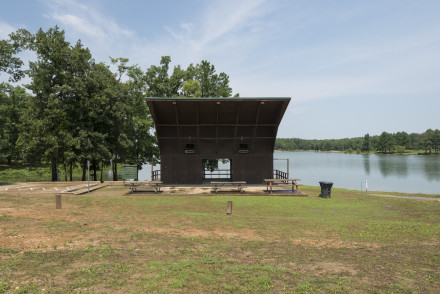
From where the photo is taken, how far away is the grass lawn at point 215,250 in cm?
522

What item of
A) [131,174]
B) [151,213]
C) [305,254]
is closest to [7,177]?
[131,174]

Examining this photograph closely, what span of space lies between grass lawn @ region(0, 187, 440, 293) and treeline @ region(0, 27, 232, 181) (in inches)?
643

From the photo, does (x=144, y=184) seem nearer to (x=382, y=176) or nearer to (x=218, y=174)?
(x=218, y=174)

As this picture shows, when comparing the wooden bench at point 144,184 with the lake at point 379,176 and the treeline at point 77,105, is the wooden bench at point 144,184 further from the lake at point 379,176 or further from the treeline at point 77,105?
the lake at point 379,176

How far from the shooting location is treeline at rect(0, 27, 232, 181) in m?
26.6

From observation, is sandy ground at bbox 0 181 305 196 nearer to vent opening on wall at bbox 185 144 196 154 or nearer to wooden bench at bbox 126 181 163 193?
wooden bench at bbox 126 181 163 193

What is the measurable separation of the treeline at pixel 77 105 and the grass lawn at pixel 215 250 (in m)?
16.3

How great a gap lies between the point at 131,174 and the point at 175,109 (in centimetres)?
818

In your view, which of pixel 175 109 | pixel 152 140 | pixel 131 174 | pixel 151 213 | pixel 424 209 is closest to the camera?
pixel 151 213

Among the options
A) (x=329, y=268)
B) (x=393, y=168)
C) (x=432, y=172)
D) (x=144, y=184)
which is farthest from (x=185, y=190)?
(x=393, y=168)

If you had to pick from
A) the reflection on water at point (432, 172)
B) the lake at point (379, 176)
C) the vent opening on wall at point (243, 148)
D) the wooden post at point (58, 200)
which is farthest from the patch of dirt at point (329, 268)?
the reflection on water at point (432, 172)

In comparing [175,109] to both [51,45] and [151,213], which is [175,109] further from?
[51,45]

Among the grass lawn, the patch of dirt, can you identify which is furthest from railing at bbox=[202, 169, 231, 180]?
the patch of dirt

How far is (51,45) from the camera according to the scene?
27.8m
